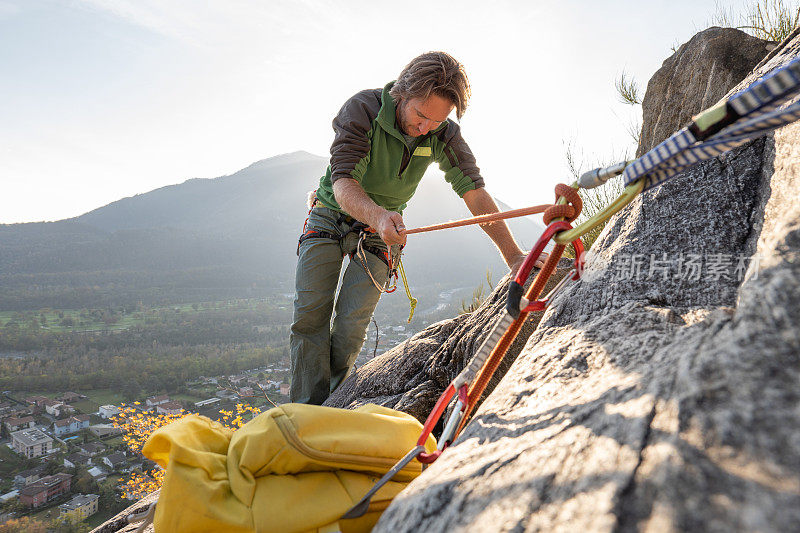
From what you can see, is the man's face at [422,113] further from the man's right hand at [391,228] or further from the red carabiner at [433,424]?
the red carabiner at [433,424]

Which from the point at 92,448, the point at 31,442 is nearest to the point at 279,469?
the point at 92,448

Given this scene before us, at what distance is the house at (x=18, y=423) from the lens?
3271cm

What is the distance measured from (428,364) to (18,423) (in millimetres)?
44274

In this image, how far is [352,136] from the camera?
3.12m

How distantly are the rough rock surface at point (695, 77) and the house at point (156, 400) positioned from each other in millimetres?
35632

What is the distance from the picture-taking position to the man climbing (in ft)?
9.77

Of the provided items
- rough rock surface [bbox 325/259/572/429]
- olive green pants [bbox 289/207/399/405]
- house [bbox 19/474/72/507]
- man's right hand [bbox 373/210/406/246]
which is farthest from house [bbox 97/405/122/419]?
man's right hand [bbox 373/210/406/246]

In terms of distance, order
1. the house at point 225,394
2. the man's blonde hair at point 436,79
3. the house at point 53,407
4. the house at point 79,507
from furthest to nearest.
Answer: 1. the house at point 53,407
2. the house at point 225,394
3. the house at point 79,507
4. the man's blonde hair at point 436,79

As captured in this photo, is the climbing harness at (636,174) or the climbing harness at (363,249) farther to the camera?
the climbing harness at (363,249)

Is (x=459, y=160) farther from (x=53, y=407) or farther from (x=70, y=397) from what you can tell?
(x=70, y=397)

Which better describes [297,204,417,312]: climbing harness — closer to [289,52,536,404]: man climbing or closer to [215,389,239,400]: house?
[289,52,536,404]: man climbing

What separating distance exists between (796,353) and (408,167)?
9.79 ft

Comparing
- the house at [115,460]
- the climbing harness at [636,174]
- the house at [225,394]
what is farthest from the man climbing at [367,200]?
the house at [225,394]

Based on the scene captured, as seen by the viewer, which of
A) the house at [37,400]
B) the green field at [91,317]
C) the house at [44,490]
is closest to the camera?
the house at [44,490]
